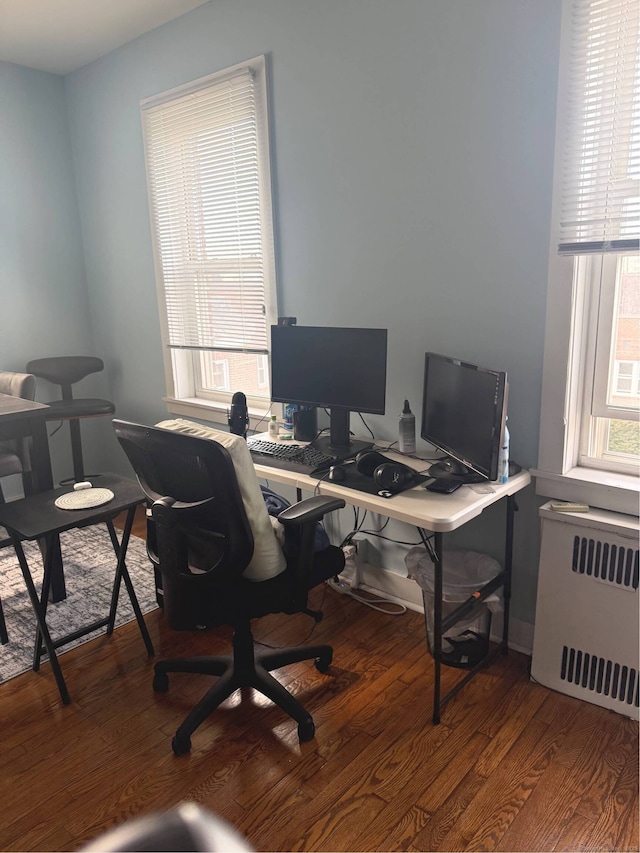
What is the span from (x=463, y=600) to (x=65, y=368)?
3.00m

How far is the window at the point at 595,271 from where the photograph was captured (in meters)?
1.86

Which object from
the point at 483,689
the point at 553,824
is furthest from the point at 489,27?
the point at 553,824

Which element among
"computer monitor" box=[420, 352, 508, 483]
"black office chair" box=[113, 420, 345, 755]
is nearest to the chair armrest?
"black office chair" box=[113, 420, 345, 755]

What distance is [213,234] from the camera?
3297mm

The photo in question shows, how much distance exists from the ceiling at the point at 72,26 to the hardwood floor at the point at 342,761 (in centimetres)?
312

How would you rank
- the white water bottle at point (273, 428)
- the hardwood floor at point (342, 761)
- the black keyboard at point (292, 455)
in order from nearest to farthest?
the hardwood floor at point (342, 761) → the black keyboard at point (292, 455) → the white water bottle at point (273, 428)

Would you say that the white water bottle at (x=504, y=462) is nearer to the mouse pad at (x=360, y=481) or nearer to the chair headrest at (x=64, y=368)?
the mouse pad at (x=360, y=481)

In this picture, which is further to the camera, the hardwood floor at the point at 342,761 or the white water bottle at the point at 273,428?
the white water bottle at the point at 273,428

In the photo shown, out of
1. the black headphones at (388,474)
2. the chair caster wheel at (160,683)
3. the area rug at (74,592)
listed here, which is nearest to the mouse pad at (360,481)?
the black headphones at (388,474)

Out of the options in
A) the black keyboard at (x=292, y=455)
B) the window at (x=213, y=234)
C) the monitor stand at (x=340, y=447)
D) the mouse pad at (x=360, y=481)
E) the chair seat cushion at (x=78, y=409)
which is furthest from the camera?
the chair seat cushion at (x=78, y=409)

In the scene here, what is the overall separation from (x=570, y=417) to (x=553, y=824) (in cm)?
125

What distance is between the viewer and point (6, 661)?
2439 millimetres

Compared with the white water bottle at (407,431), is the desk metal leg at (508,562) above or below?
below

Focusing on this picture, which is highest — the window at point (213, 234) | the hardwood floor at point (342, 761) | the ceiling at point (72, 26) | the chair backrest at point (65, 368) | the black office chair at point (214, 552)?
the ceiling at point (72, 26)
